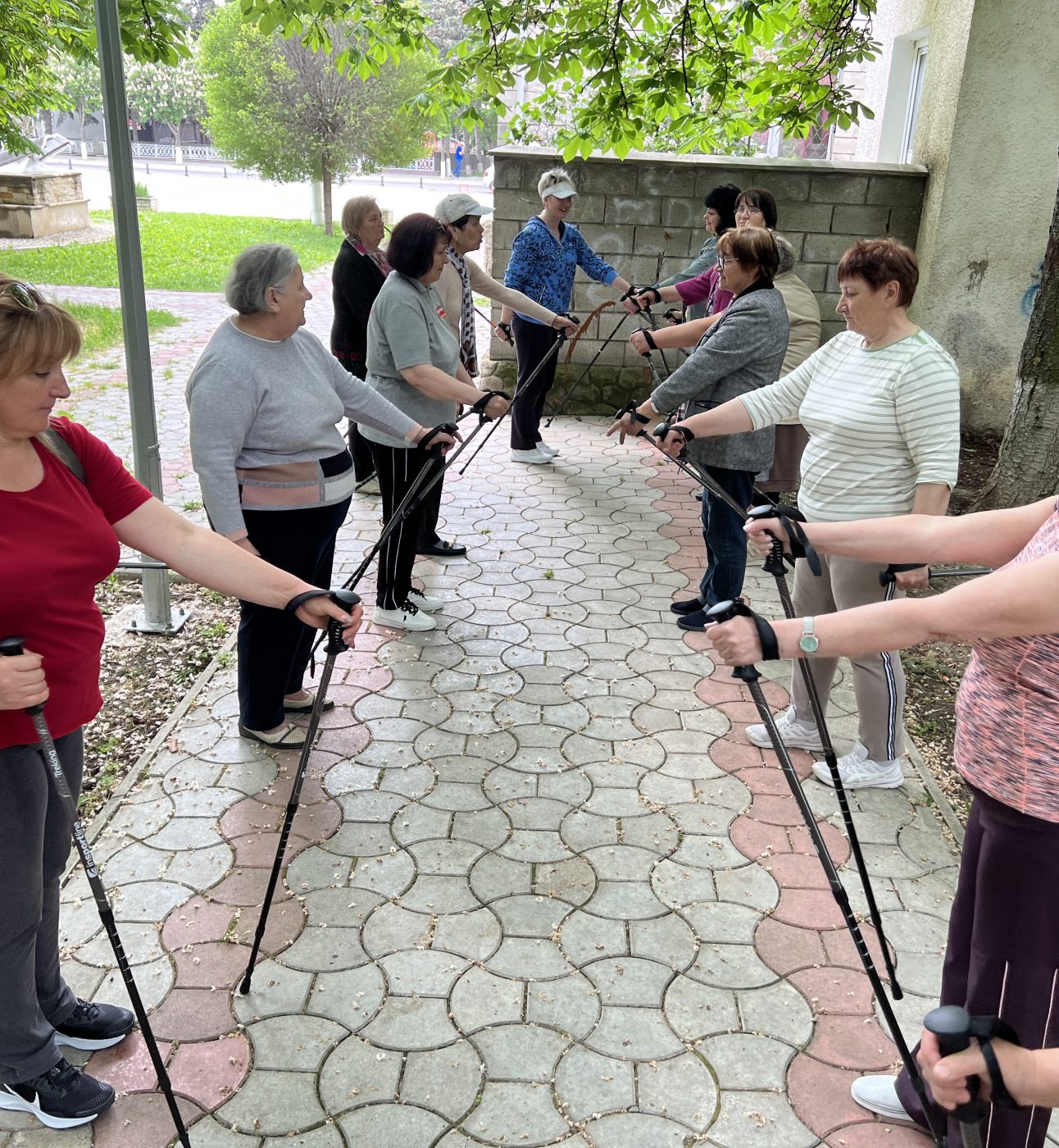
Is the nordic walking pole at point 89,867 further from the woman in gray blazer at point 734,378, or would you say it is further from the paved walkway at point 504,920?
the woman in gray blazer at point 734,378

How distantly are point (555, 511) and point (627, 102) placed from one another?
289 centimetres

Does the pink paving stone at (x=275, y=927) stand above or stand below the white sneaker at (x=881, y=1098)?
below

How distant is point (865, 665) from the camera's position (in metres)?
3.82

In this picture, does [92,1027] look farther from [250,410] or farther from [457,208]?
[457,208]

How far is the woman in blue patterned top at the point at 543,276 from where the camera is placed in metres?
7.47

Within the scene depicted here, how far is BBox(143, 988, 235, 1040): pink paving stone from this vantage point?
275 centimetres

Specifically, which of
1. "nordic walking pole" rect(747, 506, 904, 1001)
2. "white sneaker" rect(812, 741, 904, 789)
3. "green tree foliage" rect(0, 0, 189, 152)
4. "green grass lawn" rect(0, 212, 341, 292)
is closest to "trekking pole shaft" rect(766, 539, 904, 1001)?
"nordic walking pole" rect(747, 506, 904, 1001)

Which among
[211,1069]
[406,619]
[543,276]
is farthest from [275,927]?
[543,276]

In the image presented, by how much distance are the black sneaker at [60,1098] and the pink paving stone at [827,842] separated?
2.39 meters

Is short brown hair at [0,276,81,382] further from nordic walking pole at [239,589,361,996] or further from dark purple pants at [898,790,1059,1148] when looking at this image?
dark purple pants at [898,790,1059,1148]

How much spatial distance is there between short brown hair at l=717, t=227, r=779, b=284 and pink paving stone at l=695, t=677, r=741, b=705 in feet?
6.55

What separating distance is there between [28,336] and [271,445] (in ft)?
5.07

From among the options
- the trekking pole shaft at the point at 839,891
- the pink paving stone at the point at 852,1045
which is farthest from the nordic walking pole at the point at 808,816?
the pink paving stone at the point at 852,1045

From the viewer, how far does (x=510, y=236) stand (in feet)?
30.3
